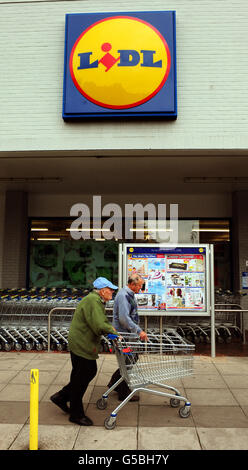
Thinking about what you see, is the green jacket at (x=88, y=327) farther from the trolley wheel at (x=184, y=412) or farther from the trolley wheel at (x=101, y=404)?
the trolley wheel at (x=184, y=412)

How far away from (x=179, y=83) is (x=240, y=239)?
530cm

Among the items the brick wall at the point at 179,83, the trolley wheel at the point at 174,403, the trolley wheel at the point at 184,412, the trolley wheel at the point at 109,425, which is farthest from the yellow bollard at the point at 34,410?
the brick wall at the point at 179,83

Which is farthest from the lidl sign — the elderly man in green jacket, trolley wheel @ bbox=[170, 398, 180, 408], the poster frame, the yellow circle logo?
trolley wheel @ bbox=[170, 398, 180, 408]

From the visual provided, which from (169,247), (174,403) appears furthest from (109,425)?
(169,247)

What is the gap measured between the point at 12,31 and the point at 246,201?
7.75 metres

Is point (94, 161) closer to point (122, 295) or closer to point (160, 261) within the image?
point (160, 261)

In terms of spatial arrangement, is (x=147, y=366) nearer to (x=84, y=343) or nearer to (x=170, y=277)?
(x=84, y=343)

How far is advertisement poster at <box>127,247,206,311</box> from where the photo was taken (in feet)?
23.3

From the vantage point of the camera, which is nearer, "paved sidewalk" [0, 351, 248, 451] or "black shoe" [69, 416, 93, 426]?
"paved sidewalk" [0, 351, 248, 451]

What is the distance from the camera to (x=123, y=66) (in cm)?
702

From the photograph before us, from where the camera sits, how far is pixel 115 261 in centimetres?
1204

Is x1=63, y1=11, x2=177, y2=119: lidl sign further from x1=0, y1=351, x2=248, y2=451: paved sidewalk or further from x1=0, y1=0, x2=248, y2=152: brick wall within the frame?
x1=0, y1=351, x2=248, y2=451: paved sidewalk

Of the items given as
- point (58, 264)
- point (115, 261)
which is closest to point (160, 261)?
point (115, 261)

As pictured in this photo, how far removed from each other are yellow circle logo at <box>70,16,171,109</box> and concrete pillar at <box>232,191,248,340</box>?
5.23 metres
